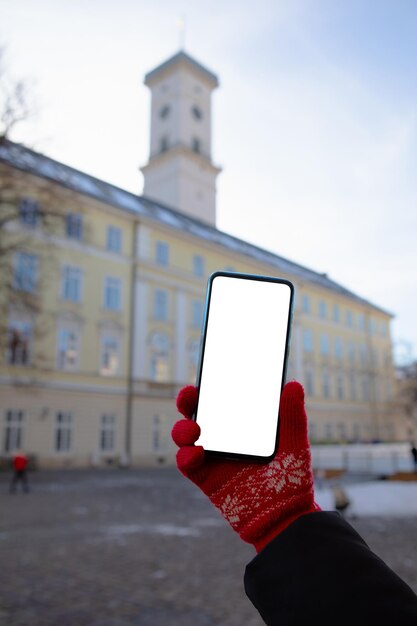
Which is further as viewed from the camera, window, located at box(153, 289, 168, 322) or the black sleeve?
window, located at box(153, 289, 168, 322)

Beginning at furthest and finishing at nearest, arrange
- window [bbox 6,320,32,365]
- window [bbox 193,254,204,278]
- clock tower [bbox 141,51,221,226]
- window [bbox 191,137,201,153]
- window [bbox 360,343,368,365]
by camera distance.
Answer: window [bbox 191,137,201,153]
clock tower [bbox 141,51,221,226]
window [bbox 6,320,32,365]
window [bbox 193,254,204,278]
window [bbox 360,343,368,365]

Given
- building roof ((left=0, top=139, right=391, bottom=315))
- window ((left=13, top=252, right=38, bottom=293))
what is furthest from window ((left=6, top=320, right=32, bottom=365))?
window ((left=13, top=252, right=38, bottom=293))

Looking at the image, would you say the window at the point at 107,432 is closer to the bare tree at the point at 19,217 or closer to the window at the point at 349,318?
the bare tree at the point at 19,217

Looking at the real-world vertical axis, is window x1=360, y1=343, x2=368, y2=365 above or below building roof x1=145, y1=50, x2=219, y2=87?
below

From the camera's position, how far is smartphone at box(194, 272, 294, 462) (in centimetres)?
116

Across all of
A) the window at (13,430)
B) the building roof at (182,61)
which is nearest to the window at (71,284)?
the window at (13,430)

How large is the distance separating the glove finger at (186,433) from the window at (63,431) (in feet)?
99.6

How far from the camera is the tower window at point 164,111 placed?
2226 inches

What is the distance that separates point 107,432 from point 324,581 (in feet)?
106

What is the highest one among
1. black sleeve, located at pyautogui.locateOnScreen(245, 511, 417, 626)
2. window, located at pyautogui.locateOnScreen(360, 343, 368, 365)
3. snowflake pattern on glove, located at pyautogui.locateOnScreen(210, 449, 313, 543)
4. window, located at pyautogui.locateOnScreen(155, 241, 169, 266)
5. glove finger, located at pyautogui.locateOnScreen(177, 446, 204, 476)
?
window, located at pyautogui.locateOnScreen(155, 241, 169, 266)

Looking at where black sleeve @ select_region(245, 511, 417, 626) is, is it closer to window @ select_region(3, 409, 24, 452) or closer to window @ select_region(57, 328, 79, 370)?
window @ select_region(3, 409, 24, 452)

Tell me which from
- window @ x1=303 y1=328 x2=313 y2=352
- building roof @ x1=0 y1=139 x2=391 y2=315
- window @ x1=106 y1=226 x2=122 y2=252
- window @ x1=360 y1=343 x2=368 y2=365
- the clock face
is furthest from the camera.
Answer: the clock face

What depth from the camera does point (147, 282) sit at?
1304 inches

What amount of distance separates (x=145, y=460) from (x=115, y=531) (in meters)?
21.7
